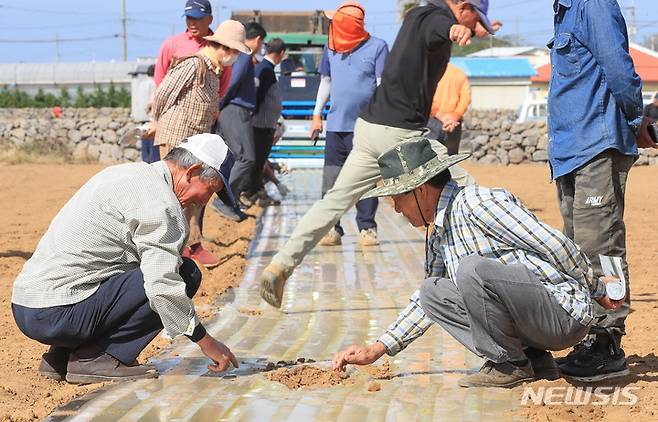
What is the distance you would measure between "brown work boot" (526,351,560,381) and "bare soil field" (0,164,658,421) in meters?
0.04

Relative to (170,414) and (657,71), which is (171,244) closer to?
(170,414)

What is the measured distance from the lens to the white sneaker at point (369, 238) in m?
10.2

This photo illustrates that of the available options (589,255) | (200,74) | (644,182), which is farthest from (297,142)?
(589,255)

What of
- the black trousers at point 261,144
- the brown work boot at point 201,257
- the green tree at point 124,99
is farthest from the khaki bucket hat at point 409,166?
the green tree at point 124,99

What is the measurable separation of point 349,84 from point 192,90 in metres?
2.10

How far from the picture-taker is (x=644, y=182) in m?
20.2

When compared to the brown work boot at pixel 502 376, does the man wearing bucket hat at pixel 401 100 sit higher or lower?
higher

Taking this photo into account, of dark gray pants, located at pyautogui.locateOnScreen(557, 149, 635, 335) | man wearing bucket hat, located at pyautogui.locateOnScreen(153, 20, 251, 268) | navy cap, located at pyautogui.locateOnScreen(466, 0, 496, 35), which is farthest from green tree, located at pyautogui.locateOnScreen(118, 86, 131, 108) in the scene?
dark gray pants, located at pyautogui.locateOnScreen(557, 149, 635, 335)

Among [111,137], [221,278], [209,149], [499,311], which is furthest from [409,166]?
[111,137]

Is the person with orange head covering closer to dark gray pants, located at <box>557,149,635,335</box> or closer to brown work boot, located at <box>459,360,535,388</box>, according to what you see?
dark gray pants, located at <box>557,149,635,335</box>

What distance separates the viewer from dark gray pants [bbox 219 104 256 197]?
11.5 metres

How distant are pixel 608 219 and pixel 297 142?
16836 millimetres

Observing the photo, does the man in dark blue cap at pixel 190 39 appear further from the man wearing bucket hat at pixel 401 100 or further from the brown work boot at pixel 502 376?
the brown work boot at pixel 502 376

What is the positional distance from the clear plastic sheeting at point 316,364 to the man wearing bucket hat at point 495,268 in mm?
303
